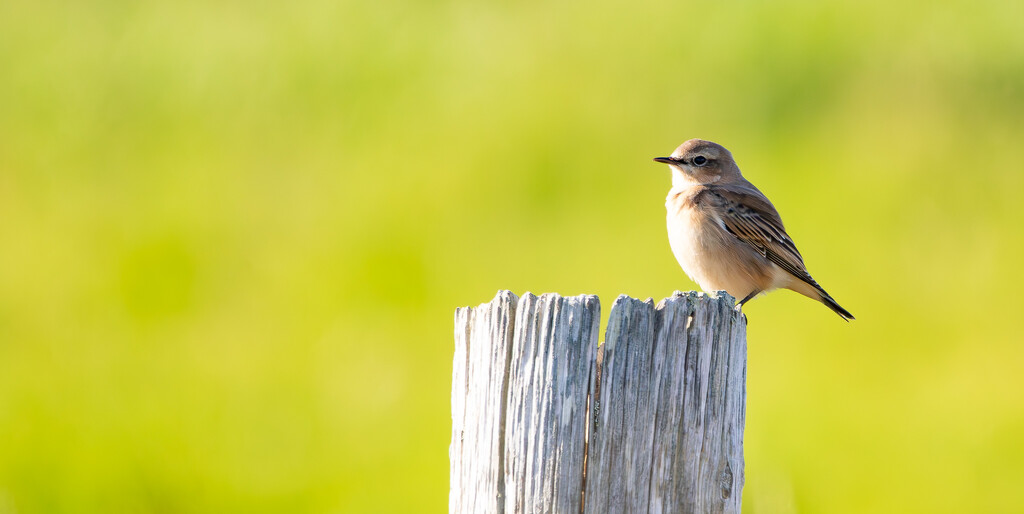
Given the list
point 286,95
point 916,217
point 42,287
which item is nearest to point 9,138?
point 42,287

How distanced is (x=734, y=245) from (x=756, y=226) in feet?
0.94

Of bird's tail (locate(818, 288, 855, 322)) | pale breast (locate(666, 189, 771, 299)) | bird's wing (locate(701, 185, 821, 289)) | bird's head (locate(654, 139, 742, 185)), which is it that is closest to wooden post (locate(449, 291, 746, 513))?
Answer: pale breast (locate(666, 189, 771, 299))

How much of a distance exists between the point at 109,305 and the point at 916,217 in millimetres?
9477

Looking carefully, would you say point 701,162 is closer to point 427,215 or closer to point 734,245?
point 734,245

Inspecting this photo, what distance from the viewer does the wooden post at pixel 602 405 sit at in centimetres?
302

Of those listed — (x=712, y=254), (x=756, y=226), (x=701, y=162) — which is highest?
(x=701, y=162)

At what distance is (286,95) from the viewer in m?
13.1

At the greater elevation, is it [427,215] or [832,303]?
[427,215]

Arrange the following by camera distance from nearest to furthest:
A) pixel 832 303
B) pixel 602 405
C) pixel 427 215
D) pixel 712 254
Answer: pixel 602 405 → pixel 712 254 → pixel 832 303 → pixel 427 215

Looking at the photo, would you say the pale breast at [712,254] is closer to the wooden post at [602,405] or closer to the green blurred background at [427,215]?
the green blurred background at [427,215]

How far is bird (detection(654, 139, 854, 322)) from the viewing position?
709cm

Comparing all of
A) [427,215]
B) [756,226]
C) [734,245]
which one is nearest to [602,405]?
[734,245]

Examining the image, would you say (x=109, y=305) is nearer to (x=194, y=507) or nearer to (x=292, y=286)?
(x=292, y=286)

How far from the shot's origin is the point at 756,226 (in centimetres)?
725
